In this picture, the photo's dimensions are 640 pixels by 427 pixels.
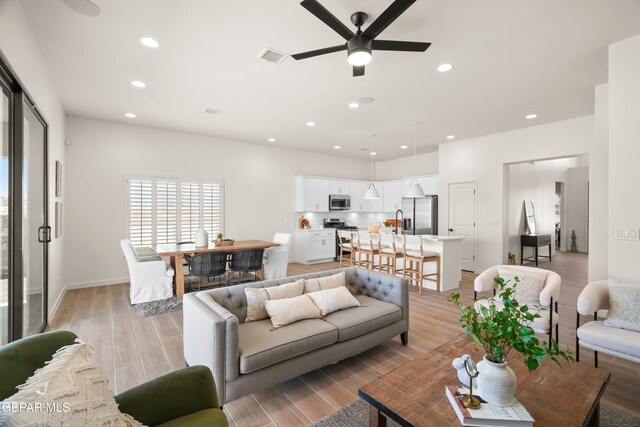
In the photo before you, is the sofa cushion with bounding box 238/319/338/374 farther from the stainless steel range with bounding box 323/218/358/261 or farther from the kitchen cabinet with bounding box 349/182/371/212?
the kitchen cabinet with bounding box 349/182/371/212

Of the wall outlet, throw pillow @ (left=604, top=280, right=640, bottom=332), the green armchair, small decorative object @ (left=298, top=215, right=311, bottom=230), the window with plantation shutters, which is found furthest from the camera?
small decorative object @ (left=298, top=215, right=311, bottom=230)

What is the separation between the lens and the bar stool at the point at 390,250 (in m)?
5.48

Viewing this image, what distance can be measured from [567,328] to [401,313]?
7.29 feet

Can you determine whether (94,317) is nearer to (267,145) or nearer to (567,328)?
(267,145)

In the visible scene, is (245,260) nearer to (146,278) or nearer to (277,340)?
(146,278)

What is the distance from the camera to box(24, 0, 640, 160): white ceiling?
2.51m

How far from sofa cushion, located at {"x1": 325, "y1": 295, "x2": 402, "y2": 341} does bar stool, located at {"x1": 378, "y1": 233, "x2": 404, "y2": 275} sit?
2.42 metres

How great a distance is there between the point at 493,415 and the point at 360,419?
0.95 m

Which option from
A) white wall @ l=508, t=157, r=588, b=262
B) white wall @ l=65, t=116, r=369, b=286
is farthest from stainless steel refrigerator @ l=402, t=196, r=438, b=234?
white wall @ l=65, t=116, r=369, b=286

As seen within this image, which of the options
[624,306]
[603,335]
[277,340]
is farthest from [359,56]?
[624,306]

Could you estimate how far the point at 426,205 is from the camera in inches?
302

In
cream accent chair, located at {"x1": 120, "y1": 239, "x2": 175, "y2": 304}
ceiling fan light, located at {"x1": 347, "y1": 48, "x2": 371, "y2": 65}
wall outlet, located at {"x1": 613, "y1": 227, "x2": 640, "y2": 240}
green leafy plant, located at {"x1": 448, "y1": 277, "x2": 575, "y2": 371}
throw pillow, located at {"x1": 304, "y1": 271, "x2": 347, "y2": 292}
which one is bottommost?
cream accent chair, located at {"x1": 120, "y1": 239, "x2": 175, "y2": 304}

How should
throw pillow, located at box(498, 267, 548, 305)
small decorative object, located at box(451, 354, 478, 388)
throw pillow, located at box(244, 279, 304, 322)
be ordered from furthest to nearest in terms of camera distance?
1. throw pillow, located at box(498, 267, 548, 305)
2. throw pillow, located at box(244, 279, 304, 322)
3. small decorative object, located at box(451, 354, 478, 388)

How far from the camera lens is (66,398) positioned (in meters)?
1.03
